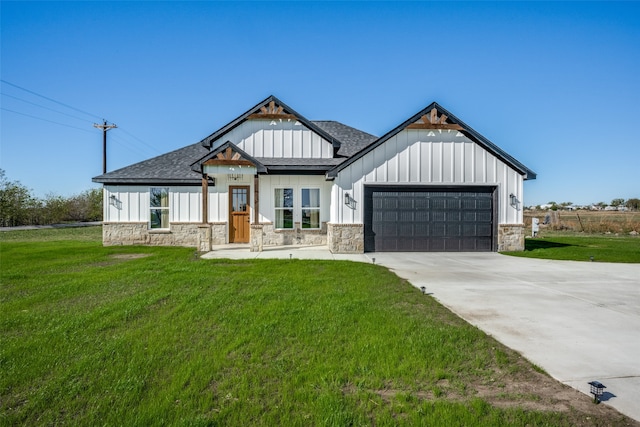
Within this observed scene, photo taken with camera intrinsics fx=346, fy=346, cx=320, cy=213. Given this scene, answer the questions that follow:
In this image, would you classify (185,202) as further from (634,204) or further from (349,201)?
(634,204)

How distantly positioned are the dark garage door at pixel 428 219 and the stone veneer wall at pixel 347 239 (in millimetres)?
351

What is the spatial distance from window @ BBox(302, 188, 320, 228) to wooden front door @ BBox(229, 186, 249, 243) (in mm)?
2670

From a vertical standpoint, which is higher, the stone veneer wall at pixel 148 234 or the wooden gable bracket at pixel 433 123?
the wooden gable bracket at pixel 433 123

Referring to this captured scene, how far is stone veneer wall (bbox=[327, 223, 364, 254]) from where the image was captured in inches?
528

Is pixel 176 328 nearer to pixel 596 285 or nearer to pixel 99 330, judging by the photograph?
pixel 99 330

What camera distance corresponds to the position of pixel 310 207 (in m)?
15.4

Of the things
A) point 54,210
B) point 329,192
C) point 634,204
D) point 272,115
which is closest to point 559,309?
point 329,192

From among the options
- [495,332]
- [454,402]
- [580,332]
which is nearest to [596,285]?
[580,332]

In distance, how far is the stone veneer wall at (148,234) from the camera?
51.0 ft

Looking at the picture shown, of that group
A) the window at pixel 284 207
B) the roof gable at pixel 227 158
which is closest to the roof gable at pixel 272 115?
the roof gable at pixel 227 158

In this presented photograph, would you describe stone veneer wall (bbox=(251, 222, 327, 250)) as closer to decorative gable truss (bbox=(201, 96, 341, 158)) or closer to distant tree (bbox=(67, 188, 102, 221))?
decorative gable truss (bbox=(201, 96, 341, 158))

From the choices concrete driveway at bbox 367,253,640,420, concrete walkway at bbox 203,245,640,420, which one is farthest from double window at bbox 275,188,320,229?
concrete driveway at bbox 367,253,640,420

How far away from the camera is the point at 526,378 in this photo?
3.43m

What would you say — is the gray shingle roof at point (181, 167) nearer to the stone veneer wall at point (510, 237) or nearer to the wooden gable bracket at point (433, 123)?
the wooden gable bracket at point (433, 123)
